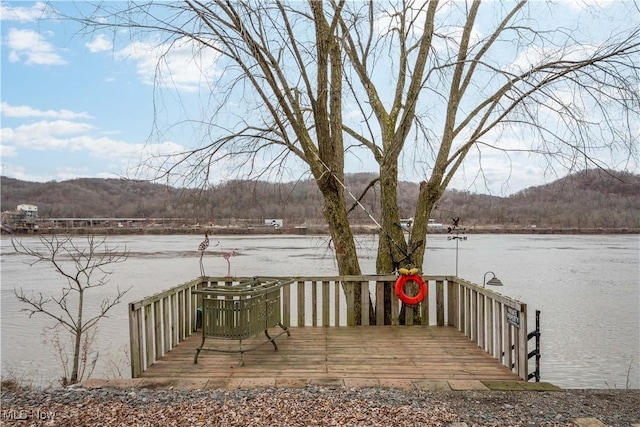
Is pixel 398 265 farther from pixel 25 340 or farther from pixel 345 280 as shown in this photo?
pixel 25 340

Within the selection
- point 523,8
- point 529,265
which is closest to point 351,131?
point 523,8

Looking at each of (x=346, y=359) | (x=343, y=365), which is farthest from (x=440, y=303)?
(x=343, y=365)

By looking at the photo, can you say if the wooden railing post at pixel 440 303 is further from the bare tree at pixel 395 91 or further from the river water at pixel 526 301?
the river water at pixel 526 301

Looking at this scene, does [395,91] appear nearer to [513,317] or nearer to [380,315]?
[380,315]

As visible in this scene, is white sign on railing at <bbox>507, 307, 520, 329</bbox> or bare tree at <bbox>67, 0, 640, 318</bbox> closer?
white sign on railing at <bbox>507, 307, 520, 329</bbox>

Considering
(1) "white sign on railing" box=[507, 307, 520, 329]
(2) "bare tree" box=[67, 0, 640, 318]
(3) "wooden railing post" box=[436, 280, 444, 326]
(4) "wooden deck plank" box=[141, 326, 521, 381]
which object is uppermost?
(2) "bare tree" box=[67, 0, 640, 318]

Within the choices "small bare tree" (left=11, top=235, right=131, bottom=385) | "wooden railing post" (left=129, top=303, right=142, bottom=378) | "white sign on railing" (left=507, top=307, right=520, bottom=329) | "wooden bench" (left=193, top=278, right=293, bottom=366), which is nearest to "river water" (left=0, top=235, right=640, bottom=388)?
"small bare tree" (left=11, top=235, right=131, bottom=385)

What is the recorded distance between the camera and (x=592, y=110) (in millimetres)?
6027

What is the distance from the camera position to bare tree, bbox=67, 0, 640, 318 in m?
5.82

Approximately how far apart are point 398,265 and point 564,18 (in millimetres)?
3911

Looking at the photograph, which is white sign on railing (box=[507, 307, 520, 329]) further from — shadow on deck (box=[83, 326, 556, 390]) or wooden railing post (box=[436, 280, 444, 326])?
wooden railing post (box=[436, 280, 444, 326])

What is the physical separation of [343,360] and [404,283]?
1.71m

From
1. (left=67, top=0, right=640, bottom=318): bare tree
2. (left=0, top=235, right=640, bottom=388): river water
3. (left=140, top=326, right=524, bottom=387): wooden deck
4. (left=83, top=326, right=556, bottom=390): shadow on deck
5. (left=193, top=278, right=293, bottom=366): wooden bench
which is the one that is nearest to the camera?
(left=83, top=326, right=556, bottom=390): shadow on deck

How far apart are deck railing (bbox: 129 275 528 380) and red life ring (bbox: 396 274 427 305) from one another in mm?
326
